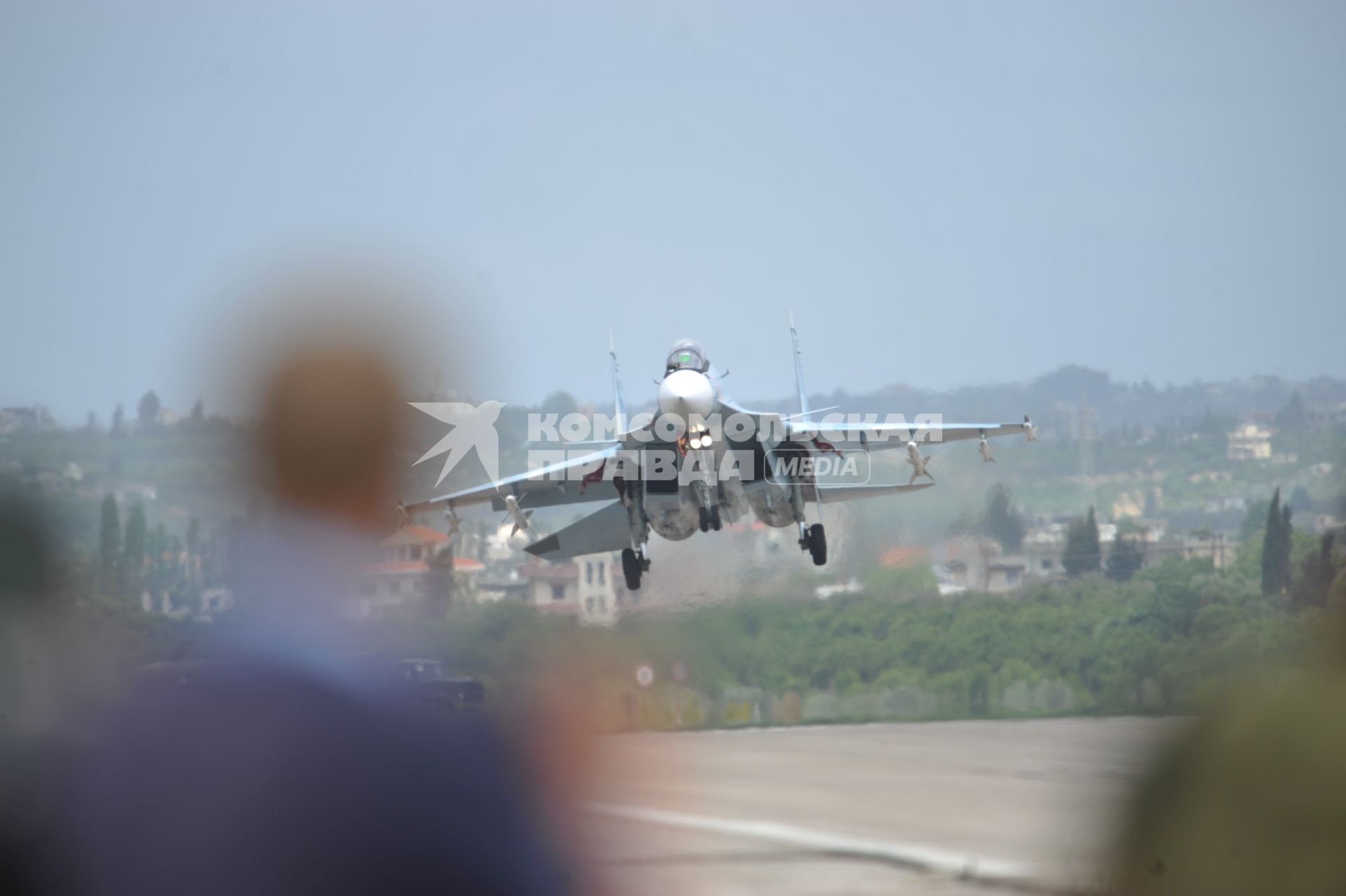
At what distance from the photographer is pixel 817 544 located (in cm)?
3139

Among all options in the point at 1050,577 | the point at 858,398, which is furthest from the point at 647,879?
the point at 858,398

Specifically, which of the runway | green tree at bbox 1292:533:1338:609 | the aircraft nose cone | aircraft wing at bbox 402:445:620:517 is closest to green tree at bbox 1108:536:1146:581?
green tree at bbox 1292:533:1338:609

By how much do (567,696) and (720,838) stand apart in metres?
8.65

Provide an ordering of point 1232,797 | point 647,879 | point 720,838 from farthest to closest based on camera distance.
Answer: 1. point 720,838
2. point 647,879
3. point 1232,797

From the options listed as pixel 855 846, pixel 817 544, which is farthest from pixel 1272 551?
pixel 855 846

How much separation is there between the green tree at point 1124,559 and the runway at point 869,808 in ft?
19.5

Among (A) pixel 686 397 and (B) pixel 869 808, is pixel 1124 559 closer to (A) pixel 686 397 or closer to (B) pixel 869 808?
(B) pixel 869 808

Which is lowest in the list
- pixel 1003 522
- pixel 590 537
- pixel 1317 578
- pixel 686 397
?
pixel 1317 578

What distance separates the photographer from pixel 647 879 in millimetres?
21094

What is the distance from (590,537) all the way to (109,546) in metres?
12.2

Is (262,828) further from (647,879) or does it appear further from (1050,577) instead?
(1050,577)

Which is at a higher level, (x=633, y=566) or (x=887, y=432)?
(x=887, y=432)

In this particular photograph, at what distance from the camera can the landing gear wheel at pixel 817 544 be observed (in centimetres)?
3139

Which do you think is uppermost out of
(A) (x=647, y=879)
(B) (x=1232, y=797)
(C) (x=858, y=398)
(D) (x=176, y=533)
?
(C) (x=858, y=398)
